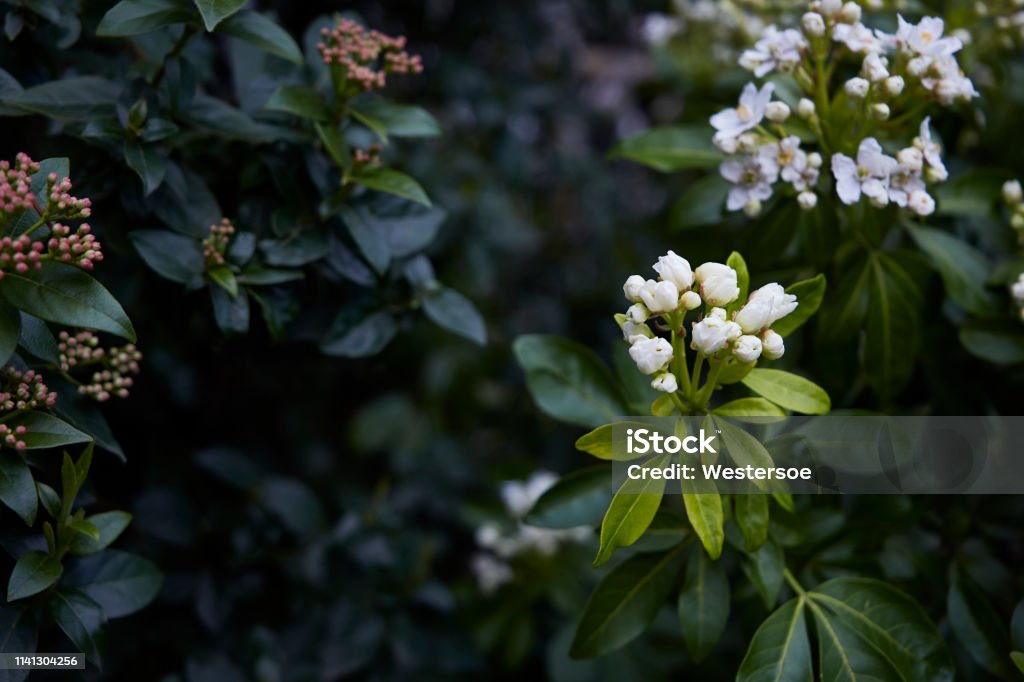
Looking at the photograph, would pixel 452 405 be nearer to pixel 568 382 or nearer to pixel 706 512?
pixel 568 382

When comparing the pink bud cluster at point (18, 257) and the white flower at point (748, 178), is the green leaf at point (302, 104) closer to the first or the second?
the pink bud cluster at point (18, 257)

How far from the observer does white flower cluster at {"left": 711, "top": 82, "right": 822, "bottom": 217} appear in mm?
1141

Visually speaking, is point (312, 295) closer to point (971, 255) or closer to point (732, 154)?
point (732, 154)

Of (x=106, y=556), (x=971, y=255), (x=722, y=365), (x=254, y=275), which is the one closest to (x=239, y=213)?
(x=254, y=275)

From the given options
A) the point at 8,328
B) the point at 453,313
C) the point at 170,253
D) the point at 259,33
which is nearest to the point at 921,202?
the point at 453,313

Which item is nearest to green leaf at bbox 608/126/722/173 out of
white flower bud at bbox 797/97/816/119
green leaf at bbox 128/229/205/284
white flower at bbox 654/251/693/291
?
white flower bud at bbox 797/97/816/119

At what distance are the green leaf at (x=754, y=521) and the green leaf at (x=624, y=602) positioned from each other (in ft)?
0.54

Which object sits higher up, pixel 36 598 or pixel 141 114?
pixel 141 114

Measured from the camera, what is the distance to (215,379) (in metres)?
1.79

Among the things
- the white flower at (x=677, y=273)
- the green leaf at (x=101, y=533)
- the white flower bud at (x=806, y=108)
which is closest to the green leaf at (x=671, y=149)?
the white flower bud at (x=806, y=108)

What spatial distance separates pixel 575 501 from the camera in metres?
1.21

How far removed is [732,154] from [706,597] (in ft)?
1.98

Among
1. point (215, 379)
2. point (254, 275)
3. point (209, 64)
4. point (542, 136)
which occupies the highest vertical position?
point (209, 64)

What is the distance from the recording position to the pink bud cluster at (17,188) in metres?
0.91
